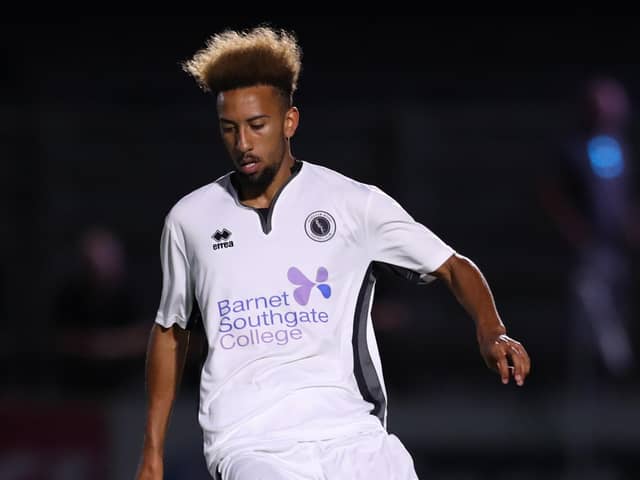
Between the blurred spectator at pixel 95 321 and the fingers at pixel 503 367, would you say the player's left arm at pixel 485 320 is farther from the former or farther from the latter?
the blurred spectator at pixel 95 321

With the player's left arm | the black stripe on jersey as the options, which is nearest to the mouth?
the black stripe on jersey

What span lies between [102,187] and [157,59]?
236 cm

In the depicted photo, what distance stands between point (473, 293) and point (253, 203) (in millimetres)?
760

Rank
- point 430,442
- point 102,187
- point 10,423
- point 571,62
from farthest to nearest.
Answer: point 571,62 → point 102,187 → point 430,442 → point 10,423

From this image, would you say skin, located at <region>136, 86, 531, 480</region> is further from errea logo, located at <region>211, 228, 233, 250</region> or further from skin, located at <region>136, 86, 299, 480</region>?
errea logo, located at <region>211, 228, 233, 250</region>

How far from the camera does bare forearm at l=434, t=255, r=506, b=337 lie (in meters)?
4.29

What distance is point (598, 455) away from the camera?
8.45 metres

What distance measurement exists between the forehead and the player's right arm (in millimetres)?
738

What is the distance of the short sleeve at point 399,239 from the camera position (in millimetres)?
4465

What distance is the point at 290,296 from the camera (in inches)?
172

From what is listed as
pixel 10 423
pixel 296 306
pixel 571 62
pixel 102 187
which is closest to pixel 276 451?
pixel 296 306

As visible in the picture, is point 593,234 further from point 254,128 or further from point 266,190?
point 254,128

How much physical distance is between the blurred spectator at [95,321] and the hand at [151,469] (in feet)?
15.2

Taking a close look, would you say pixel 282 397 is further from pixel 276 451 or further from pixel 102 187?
pixel 102 187
